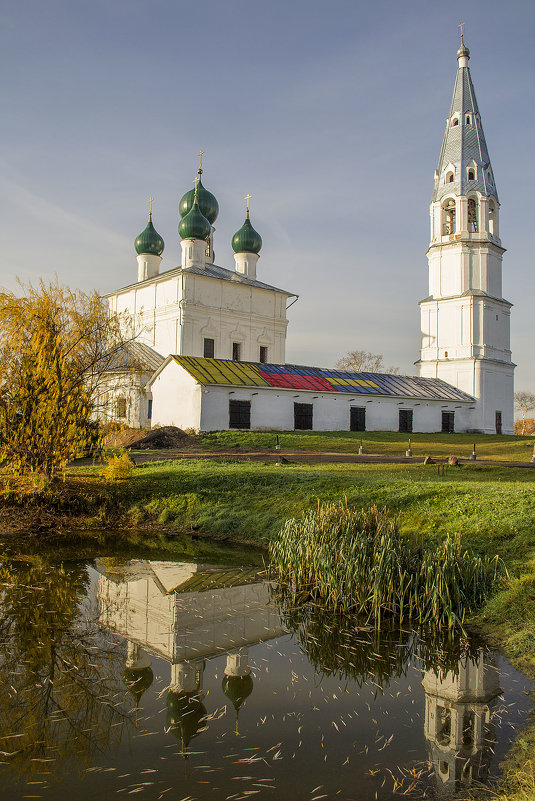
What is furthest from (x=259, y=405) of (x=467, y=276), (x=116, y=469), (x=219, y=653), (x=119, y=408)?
(x=219, y=653)

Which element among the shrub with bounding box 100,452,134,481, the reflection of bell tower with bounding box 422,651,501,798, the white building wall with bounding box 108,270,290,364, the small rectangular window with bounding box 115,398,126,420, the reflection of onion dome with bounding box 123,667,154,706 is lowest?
the reflection of bell tower with bounding box 422,651,501,798

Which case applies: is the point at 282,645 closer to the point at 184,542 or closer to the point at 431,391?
the point at 184,542

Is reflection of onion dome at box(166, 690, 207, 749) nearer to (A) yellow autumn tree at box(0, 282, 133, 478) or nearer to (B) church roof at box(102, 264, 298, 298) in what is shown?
(A) yellow autumn tree at box(0, 282, 133, 478)

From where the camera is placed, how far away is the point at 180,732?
4.41m

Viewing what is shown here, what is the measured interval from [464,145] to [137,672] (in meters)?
37.4

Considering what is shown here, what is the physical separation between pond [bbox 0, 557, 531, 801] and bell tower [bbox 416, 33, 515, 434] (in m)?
30.1

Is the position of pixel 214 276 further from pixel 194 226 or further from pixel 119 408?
pixel 119 408

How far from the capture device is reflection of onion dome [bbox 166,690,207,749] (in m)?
4.39

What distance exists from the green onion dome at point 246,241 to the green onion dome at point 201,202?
6.75 ft

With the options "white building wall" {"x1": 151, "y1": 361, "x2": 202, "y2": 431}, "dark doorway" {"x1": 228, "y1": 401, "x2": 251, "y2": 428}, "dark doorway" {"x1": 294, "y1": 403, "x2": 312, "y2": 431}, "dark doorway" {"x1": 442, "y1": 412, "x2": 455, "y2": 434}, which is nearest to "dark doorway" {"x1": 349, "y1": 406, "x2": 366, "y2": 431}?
"dark doorway" {"x1": 294, "y1": 403, "x2": 312, "y2": 431}

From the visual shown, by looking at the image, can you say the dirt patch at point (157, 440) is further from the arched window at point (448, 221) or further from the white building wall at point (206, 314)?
the arched window at point (448, 221)

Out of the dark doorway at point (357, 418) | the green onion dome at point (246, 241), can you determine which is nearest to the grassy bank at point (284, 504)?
the dark doorway at point (357, 418)

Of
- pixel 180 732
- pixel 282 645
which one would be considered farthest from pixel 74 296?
pixel 180 732

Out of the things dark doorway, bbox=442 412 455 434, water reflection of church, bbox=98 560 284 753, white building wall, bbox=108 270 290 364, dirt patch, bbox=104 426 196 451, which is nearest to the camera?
water reflection of church, bbox=98 560 284 753
